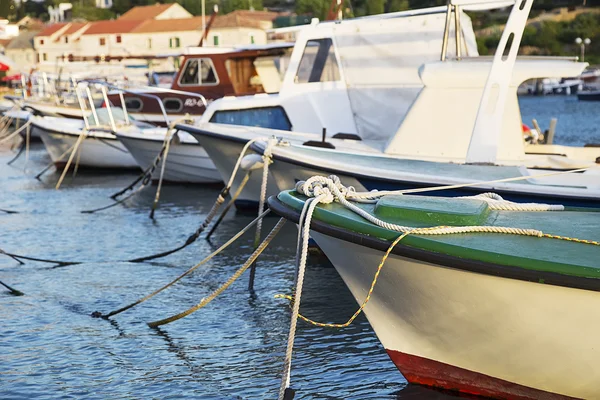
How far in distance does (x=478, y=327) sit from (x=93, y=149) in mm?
16502

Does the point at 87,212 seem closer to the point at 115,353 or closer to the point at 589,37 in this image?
the point at 115,353

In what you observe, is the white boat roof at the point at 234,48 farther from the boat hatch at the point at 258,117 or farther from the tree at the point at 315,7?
the tree at the point at 315,7

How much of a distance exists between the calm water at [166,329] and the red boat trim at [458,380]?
0.17 m

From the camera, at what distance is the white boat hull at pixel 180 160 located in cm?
1752

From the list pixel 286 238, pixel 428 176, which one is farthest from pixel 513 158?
pixel 286 238

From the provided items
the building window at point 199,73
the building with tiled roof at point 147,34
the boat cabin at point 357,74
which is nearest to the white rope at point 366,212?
the boat cabin at point 357,74

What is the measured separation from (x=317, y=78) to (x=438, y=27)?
215 centimetres

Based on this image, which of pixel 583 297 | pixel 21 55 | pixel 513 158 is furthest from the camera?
pixel 21 55

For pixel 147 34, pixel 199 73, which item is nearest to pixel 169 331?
pixel 199 73

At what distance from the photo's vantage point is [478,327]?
5.78 meters

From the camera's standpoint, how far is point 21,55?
333 ft

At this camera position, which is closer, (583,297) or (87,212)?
(583,297)

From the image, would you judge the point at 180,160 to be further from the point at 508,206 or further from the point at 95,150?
the point at 508,206

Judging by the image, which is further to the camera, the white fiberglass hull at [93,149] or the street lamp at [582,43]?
the street lamp at [582,43]
